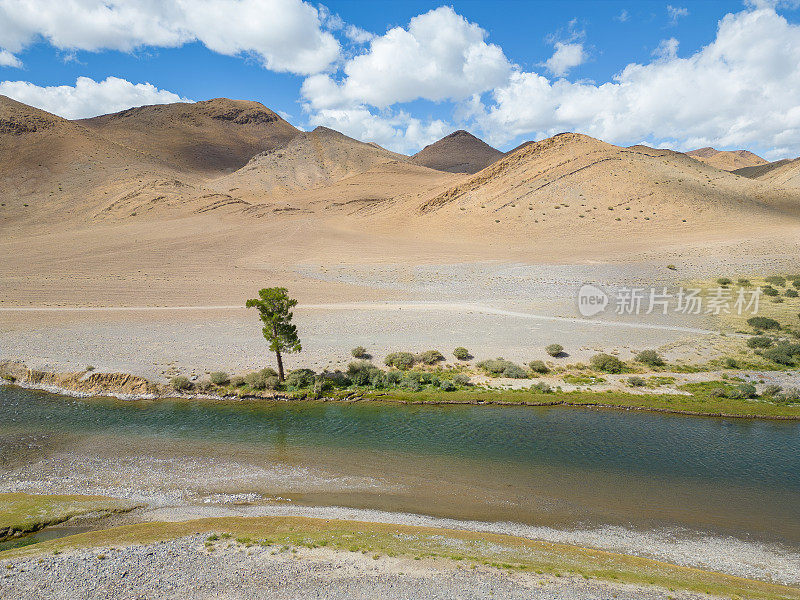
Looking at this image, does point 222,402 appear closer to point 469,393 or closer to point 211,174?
point 469,393

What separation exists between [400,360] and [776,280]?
151 feet

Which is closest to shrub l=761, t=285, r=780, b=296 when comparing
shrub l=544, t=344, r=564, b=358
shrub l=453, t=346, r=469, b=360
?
shrub l=544, t=344, r=564, b=358

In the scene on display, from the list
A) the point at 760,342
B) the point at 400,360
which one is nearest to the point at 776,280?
the point at 760,342

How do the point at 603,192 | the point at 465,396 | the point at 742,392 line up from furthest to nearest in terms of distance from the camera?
the point at 603,192, the point at 465,396, the point at 742,392

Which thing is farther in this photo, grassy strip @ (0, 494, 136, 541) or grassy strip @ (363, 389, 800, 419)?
grassy strip @ (363, 389, 800, 419)

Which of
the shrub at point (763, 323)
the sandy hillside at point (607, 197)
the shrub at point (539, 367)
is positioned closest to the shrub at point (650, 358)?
the shrub at point (539, 367)

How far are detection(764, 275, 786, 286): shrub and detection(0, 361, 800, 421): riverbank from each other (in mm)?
26163

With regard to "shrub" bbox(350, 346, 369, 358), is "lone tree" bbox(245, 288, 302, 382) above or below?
above

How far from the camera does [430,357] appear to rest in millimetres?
34125

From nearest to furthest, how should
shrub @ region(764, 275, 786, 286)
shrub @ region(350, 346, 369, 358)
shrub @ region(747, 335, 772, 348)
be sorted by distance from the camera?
shrub @ region(350, 346, 369, 358), shrub @ region(747, 335, 772, 348), shrub @ region(764, 275, 786, 286)

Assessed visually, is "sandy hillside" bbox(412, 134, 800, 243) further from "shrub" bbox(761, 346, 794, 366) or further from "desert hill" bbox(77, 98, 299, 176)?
"desert hill" bbox(77, 98, 299, 176)

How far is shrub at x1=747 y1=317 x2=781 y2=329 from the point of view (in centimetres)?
3888

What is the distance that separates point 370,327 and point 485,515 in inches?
970

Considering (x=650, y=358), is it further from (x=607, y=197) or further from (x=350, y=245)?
(x=607, y=197)
